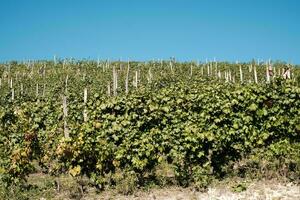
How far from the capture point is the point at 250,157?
1192cm

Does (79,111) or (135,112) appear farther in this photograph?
(79,111)

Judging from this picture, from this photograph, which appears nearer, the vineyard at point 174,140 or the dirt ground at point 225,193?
the dirt ground at point 225,193

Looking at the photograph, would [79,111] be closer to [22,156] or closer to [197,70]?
[22,156]

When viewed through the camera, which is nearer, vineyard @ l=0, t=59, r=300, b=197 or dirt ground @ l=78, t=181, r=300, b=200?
dirt ground @ l=78, t=181, r=300, b=200

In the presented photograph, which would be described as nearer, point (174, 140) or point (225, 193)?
point (225, 193)

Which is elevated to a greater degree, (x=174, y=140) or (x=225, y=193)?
(x=174, y=140)

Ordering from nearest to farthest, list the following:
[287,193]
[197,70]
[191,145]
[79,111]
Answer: [287,193]
[191,145]
[79,111]
[197,70]

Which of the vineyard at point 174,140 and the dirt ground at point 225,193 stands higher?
the vineyard at point 174,140

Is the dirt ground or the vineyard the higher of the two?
the vineyard

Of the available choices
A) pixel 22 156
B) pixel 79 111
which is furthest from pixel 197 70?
pixel 22 156

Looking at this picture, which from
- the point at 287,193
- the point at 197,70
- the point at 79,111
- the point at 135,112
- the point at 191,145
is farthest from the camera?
the point at 197,70

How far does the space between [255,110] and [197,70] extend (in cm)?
3034

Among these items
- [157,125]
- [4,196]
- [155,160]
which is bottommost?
[4,196]

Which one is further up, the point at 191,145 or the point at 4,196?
the point at 191,145
